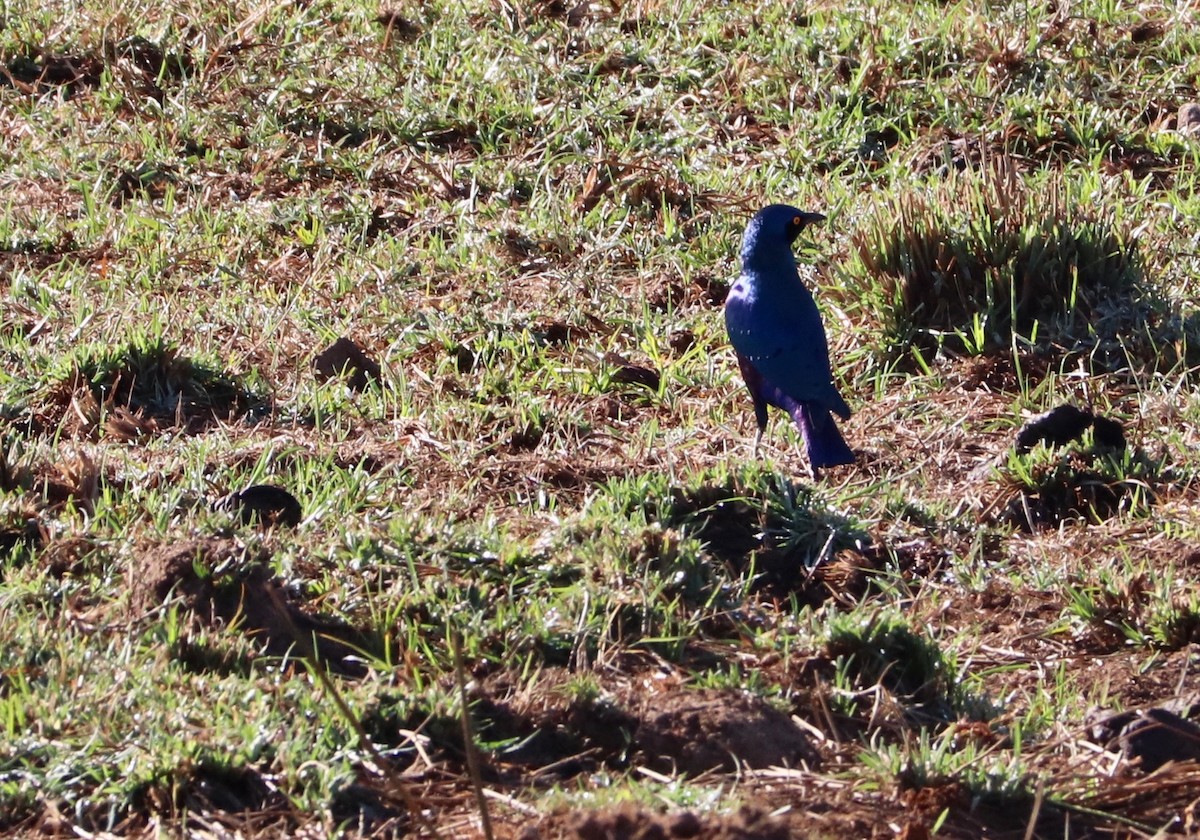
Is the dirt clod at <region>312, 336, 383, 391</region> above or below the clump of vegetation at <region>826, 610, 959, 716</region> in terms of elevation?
above

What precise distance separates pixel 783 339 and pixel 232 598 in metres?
1.64

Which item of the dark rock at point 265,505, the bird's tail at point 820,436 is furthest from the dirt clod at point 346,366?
the bird's tail at point 820,436

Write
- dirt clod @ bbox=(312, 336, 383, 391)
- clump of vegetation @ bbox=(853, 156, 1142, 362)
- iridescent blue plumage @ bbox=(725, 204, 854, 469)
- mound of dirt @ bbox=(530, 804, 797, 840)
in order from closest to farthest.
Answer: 1. mound of dirt @ bbox=(530, 804, 797, 840)
2. iridescent blue plumage @ bbox=(725, 204, 854, 469)
3. dirt clod @ bbox=(312, 336, 383, 391)
4. clump of vegetation @ bbox=(853, 156, 1142, 362)

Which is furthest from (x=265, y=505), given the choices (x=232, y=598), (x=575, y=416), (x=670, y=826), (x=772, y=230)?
(x=670, y=826)

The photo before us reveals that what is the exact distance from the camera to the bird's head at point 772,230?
15.0 ft

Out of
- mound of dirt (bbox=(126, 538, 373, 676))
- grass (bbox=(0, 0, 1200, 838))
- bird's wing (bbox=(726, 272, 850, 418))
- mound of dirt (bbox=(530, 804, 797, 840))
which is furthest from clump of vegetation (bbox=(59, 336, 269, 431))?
mound of dirt (bbox=(530, 804, 797, 840))

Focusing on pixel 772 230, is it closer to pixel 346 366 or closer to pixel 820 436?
pixel 820 436

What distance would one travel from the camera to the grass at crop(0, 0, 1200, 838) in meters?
2.85

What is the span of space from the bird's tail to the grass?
108 mm

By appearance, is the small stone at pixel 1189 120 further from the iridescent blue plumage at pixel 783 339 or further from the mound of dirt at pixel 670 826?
the mound of dirt at pixel 670 826

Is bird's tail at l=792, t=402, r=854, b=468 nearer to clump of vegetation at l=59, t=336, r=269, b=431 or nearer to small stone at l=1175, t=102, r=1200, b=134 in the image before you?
clump of vegetation at l=59, t=336, r=269, b=431

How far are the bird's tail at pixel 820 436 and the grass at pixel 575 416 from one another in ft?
0.35

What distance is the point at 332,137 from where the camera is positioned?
6.18 metres

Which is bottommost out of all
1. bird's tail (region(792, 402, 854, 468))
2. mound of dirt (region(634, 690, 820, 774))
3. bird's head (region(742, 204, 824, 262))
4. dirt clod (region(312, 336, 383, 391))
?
mound of dirt (region(634, 690, 820, 774))
